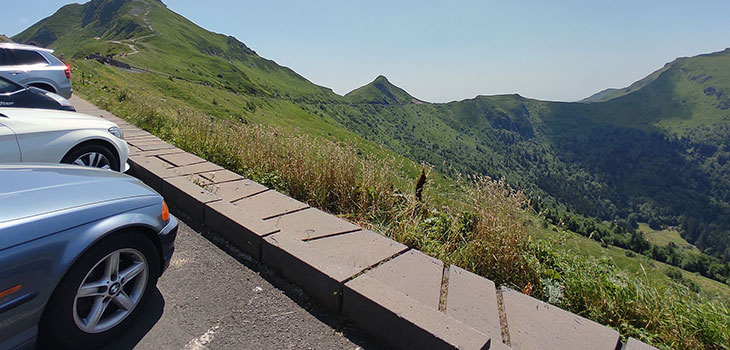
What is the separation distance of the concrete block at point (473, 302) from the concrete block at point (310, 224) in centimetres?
137

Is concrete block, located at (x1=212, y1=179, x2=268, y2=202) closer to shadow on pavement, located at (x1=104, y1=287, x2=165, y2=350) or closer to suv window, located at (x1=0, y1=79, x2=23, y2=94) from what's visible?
shadow on pavement, located at (x1=104, y1=287, x2=165, y2=350)

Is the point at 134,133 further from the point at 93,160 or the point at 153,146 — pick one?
the point at 93,160

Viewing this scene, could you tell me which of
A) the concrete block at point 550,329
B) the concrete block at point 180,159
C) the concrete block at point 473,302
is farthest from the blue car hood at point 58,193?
the concrete block at point 180,159

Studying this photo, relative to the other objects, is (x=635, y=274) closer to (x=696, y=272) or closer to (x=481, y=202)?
(x=481, y=202)

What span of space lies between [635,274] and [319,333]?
316 cm

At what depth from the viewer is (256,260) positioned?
3.55 meters

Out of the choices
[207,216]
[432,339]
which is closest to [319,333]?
[432,339]

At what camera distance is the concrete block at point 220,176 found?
5448 millimetres

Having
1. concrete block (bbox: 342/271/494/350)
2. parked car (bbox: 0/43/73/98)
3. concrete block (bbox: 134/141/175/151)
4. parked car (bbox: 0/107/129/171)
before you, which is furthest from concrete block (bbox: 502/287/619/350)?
parked car (bbox: 0/43/73/98)

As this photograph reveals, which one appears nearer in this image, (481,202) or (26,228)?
(26,228)

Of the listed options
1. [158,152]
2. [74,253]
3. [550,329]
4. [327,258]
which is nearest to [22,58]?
[158,152]

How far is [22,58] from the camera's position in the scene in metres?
11.1

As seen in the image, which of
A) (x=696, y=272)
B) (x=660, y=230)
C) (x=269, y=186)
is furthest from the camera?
(x=660, y=230)

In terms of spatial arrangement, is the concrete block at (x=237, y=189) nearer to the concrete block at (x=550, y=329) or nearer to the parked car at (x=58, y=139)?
the parked car at (x=58, y=139)
